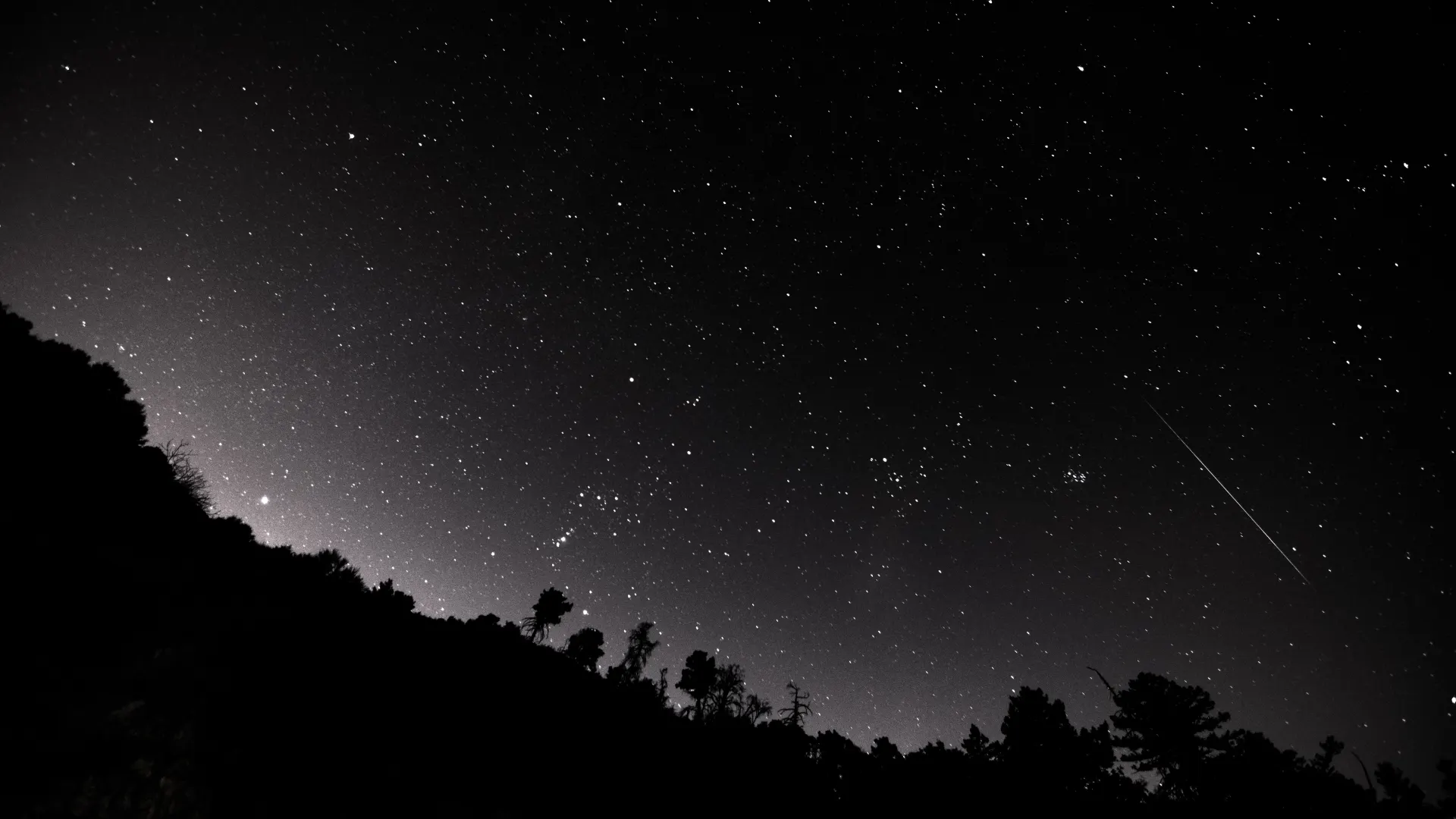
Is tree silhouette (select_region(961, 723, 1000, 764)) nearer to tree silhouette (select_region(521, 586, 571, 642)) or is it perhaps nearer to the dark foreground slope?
the dark foreground slope

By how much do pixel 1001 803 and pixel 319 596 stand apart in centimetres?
2605

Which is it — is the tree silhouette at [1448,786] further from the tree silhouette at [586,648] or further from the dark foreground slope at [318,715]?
the tree silhouette at [586,648]

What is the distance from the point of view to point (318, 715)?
40.5 ft

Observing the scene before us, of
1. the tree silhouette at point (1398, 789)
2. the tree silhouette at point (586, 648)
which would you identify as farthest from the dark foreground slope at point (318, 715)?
the tree silhouette at point (586, 648)

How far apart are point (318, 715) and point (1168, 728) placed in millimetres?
30600

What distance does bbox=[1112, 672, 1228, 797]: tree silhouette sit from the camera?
859 inches

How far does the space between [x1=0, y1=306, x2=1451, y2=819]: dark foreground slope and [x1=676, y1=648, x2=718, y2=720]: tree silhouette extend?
30.4 ft

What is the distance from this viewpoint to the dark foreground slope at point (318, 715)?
31.6 feet

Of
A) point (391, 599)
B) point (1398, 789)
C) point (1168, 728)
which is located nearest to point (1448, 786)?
point (1398, 789)

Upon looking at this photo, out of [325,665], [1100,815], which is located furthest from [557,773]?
[1100,815]

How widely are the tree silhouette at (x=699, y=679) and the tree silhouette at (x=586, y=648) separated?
588 cm

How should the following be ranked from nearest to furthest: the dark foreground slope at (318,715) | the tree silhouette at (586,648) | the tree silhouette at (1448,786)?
1. the dark foreground slope at (318,715)
2. the tree silhouette at (1448,786)
3. the tree silhouette at (586,648)

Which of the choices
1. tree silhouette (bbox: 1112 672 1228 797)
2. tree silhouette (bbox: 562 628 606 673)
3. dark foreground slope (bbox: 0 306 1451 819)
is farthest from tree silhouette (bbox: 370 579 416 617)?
tree silhouette (bbox: 1112 672 1228 797)

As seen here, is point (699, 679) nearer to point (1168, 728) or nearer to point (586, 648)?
point (586, 648)
